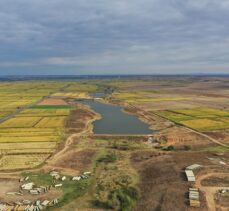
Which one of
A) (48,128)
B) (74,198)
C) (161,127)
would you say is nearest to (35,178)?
(74,198)

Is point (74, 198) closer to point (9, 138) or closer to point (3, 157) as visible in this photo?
point (3, 157)

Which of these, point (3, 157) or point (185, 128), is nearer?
point (3, 157)

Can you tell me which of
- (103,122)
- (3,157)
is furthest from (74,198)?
(103,122)

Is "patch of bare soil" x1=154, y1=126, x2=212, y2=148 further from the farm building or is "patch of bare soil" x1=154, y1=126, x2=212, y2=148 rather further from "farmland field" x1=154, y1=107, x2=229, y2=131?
the farm building

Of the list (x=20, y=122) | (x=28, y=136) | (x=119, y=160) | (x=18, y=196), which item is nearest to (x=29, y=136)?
(x=28, y=136)

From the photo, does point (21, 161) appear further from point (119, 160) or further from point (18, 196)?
point (119, 160)

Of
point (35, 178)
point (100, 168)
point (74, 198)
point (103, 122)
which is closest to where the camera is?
point (74, 198)

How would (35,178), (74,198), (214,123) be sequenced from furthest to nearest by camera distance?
(214,123) < (35,178) < (74,198)
